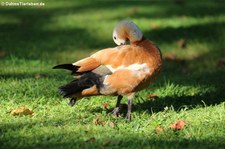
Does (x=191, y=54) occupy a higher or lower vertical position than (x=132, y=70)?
lower

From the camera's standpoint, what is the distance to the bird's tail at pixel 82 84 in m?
5.74

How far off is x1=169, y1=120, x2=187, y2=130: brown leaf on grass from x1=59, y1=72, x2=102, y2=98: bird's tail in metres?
0.89

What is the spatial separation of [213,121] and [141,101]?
1.35 m

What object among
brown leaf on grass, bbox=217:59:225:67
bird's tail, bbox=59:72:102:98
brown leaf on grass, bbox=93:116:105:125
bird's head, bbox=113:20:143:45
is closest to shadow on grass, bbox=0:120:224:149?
brown leaf on grass, bbox=93:116:105:125

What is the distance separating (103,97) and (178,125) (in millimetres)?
1667

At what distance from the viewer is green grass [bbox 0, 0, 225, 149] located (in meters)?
5.27

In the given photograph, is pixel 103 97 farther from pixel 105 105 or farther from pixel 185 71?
pixel 185 71

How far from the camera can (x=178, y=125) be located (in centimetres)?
551

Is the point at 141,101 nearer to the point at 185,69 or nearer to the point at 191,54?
the point at 185,69

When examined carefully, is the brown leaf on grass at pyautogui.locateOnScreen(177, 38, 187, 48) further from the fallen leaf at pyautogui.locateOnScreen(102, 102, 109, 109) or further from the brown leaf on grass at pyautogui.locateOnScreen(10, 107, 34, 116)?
the brown leaf on grass at pyautogui.locateOnScreen(10, 107, 34, 116)

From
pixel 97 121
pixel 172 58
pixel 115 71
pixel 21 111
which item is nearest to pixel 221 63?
pixel 172 58

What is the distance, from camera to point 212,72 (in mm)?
8828

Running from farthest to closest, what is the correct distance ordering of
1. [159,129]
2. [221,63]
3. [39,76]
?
[221,63], [39,76], [159,129]

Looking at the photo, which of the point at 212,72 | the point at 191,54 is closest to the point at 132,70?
the point at 212,72
